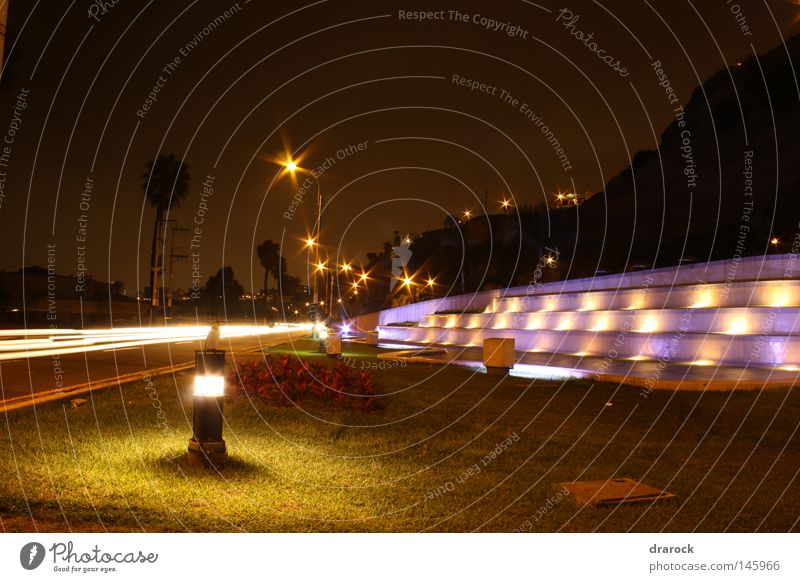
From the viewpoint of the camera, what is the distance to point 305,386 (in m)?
12.8

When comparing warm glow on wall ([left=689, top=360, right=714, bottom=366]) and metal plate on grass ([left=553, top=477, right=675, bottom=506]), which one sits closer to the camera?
metal plate on grass ([left=553, top=477, right=675, bottom=506])

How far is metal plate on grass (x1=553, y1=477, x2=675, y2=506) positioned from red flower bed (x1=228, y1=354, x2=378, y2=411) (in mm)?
5743

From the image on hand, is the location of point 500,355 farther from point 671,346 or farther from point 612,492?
point 612,492

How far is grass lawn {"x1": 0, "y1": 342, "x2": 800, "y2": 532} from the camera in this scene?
18.5 ft

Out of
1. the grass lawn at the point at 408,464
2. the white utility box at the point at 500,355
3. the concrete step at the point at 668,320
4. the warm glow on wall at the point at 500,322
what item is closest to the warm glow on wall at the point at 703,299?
the concrete step at the point at 668,320

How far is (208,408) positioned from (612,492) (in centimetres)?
407

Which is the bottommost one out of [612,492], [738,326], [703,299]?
[612,492]

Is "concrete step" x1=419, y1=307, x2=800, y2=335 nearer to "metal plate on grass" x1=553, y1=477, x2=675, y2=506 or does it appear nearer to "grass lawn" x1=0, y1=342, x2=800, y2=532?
"grass lawn" x1=0, y1=342, x2=800, y2=532

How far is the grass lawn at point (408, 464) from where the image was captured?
222 inches

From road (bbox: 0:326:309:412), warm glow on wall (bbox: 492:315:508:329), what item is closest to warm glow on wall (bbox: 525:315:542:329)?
warm glow on wall (bbox: 492:315:508:329)

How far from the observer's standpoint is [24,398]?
12031mm

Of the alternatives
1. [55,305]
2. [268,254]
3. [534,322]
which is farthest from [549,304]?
[268,254]

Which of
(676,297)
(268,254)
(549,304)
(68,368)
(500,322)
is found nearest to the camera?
(68,368)

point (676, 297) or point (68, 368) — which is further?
point (676, 297)
